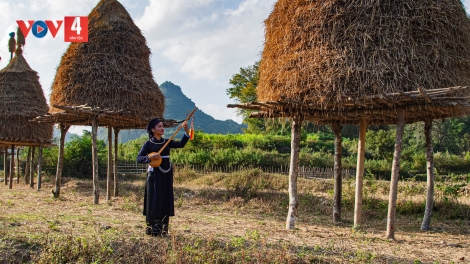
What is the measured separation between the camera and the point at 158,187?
19.9ft

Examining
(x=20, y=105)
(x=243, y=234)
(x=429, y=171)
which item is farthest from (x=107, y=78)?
(x=429, y=171)

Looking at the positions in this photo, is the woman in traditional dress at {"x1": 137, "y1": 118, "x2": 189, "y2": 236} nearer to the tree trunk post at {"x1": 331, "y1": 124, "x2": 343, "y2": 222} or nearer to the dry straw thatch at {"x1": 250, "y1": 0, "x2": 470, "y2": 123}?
the dry straw thatch at {"x1": 250, "y1": 0, "x2": 470, "y2": 123}

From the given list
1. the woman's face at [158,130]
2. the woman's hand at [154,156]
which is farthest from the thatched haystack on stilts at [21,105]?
the woman's hand at [154,156]

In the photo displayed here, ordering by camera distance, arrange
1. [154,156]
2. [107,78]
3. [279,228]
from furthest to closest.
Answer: [107,78]
[279,228]
[154,156]

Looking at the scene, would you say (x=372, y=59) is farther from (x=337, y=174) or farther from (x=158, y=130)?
(x=158, y=130)

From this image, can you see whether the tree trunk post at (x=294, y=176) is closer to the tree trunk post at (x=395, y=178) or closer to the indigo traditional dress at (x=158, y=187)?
the tree trunk post at (x=395, y=178)

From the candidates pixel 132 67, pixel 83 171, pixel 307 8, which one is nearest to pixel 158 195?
pixel 307 8

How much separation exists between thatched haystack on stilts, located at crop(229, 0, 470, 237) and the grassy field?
138 centimetres

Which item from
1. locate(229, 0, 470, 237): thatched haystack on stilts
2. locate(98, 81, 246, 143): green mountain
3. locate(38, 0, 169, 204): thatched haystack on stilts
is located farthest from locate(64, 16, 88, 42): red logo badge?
locate(98, 81, 246, 143): green mountain

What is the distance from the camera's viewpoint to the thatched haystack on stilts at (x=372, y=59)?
7.02 meters

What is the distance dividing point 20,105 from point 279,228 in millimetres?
12537

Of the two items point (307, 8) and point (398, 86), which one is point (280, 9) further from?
point (398, 86)

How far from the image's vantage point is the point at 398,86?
696cm

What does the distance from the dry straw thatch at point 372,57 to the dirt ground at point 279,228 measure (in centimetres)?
230
